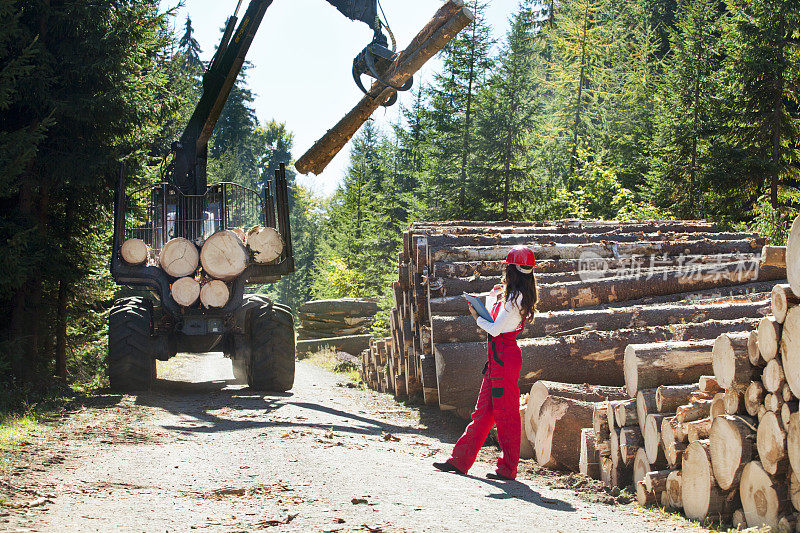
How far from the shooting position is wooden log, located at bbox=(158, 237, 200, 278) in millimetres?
10312

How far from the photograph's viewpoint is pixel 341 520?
456 cm

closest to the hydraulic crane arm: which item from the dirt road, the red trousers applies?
the dirt road

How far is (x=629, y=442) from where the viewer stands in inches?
232

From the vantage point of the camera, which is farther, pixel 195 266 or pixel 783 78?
pixel 783 78

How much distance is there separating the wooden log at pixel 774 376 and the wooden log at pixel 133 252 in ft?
27.7

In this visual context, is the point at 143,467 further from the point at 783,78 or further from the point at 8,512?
the point at 783,78

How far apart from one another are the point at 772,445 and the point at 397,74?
21.2 ft

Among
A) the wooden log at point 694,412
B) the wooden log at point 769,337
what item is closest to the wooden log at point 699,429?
the wooden log at point 694,412

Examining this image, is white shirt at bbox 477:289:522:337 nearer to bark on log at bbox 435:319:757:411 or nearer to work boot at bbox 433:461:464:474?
work boot at bbox 433:461:464:474

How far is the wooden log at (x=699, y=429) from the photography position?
5113 millimetres

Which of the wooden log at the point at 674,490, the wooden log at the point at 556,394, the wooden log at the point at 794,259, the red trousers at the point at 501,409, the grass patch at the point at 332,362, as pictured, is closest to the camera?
the wooden log at the point at 794,259

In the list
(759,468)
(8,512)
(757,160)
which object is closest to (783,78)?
(757,160)

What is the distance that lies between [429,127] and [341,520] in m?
23.0

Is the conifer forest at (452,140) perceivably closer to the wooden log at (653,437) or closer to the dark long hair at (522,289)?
the dark long hair at (522,289)
